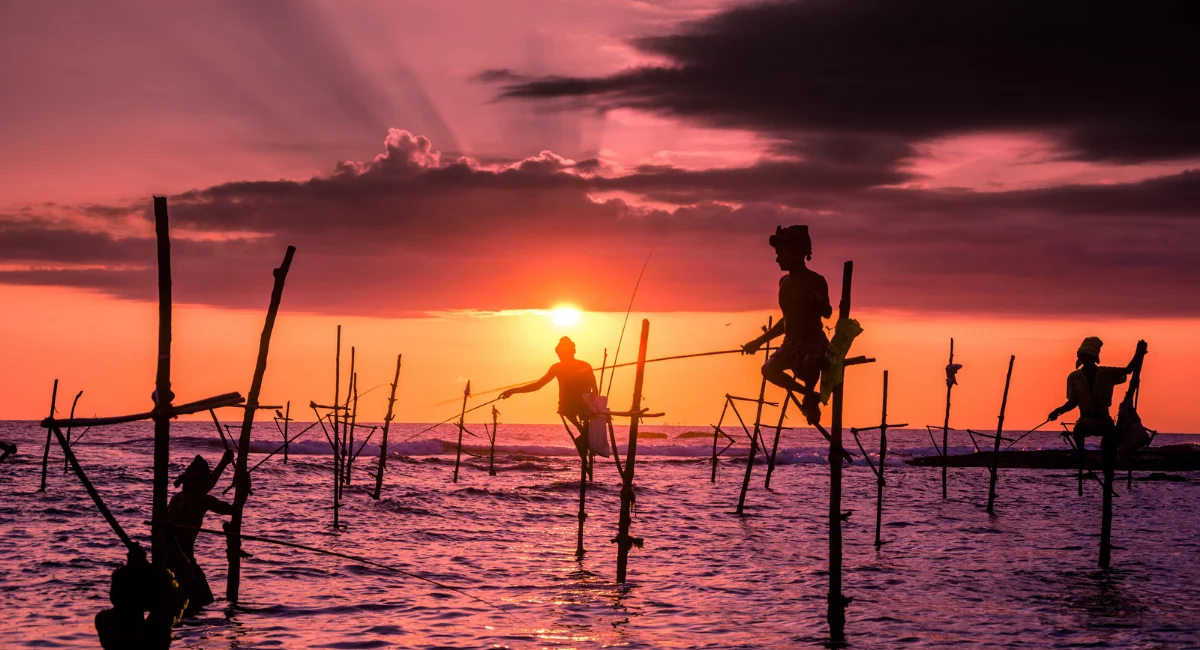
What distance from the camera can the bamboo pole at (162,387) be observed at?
9.95 m

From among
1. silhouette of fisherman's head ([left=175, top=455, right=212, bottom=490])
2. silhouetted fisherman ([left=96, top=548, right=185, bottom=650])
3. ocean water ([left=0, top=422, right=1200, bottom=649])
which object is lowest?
ocean water ([left=0, top=422, right=1200, bottom=649])

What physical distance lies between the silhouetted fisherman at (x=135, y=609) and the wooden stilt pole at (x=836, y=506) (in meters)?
7.14

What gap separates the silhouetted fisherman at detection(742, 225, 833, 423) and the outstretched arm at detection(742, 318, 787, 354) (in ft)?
0.22

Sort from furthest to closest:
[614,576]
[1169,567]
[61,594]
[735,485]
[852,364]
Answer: [735,485], [1169,567], [614,576], [61,594], [852,364]

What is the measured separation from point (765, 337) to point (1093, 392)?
8.85 metres

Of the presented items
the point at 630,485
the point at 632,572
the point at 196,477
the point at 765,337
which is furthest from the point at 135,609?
the point at 632,572

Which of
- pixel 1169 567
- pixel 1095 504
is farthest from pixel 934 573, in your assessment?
pixel 1095 504

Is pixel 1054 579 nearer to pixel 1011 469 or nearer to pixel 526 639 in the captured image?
pixel 526 639

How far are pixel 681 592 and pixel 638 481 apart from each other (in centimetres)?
3087

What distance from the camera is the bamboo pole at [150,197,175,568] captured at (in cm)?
995

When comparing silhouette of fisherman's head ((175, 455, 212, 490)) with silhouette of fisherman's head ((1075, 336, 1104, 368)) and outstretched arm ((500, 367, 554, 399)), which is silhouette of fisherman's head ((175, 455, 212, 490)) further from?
silhouette of fisherman's head ((1075, 336, 1104, 368))

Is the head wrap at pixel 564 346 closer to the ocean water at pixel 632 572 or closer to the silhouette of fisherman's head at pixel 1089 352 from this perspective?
the ocean water at pixel 632 572

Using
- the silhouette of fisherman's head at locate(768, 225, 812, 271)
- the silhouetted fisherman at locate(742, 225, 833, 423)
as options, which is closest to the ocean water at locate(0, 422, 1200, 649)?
the silhouetted fisherman at locate(742, 225, 833, 423)

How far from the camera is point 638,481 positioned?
48.2 m
